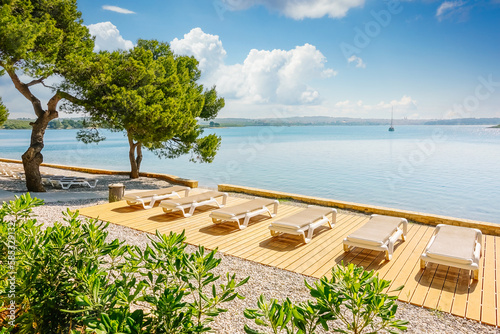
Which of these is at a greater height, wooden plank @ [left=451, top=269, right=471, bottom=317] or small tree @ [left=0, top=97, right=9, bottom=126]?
small tree @ [left=0, top=97, right=9, bottom=126]

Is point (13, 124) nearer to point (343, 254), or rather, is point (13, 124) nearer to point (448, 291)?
point (343, 254)

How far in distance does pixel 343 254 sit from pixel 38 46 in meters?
9.61

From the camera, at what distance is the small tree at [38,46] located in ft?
26.2

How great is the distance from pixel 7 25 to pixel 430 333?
10.5 metres

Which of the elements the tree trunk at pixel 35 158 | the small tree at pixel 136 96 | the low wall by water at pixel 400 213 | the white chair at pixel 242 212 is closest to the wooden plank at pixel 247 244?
the white chair at pixel 242 212

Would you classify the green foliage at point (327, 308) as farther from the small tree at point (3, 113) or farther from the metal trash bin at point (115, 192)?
the small tree at point (3, 113)

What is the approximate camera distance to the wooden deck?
388 cm

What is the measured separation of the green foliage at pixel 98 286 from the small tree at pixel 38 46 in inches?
296

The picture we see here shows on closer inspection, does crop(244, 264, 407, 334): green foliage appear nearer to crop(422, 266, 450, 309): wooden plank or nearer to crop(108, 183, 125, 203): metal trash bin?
crop(422, 266, 450, 309): wooden plank

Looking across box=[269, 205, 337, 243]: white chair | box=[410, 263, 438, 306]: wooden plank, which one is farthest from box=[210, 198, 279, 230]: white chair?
box=[410, 263, 438, 306]: wooden plank

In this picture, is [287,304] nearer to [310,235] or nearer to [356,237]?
[356,237]

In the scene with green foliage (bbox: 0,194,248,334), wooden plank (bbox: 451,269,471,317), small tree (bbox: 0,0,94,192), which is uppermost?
small tree (bbox: 0,0,94,192)

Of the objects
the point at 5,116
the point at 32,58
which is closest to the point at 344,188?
the point at 32,58

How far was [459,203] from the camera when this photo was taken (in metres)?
15.6
